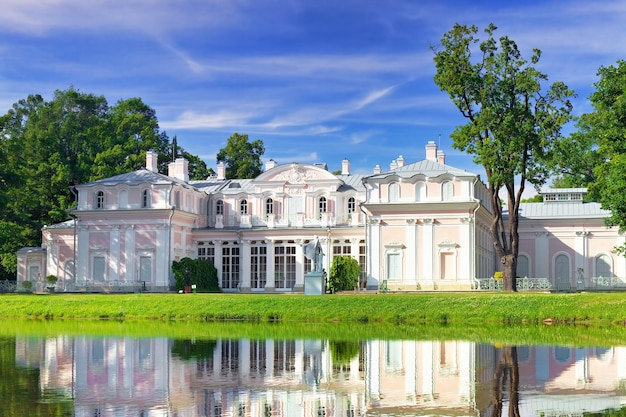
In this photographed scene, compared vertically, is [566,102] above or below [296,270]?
above

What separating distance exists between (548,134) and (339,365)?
2351 cm

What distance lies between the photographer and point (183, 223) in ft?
160

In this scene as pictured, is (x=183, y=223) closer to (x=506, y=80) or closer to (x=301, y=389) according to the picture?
(x=506, y=80)

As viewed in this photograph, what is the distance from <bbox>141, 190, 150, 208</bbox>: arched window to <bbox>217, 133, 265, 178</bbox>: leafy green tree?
21442 millimetres

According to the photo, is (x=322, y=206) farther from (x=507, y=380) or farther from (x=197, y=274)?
(x=507, y=380)

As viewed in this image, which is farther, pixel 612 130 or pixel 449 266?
pixel 449 266

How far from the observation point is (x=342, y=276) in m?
42.8

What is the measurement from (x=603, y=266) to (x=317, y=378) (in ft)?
125

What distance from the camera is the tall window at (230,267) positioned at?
49.1m

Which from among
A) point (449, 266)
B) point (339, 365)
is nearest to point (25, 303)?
point (449, 266)

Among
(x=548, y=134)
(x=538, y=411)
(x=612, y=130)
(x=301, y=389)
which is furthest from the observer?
(x=548, y=134)

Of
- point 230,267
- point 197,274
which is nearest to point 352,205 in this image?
point 230,267

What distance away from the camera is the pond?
1359 centimetres

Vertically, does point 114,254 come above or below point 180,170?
below
